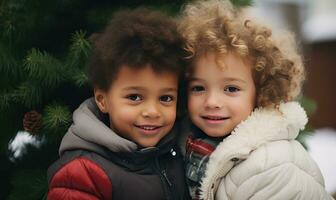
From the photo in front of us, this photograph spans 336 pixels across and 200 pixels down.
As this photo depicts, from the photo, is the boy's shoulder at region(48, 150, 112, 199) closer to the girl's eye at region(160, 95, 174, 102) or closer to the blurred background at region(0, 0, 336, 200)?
the blurred background at region(0, 0, 336, 200)

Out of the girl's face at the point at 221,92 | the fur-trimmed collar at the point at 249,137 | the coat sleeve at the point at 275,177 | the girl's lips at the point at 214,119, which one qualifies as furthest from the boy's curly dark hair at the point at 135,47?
the coat sleeve at the point at 275,177

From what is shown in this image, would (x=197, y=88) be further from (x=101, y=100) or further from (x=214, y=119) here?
(x=101, y=100)

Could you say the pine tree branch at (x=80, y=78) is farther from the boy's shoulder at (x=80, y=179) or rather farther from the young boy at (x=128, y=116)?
the boy's shoulder at (x=80, y=179)

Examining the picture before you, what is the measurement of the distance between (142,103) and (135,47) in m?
0.20

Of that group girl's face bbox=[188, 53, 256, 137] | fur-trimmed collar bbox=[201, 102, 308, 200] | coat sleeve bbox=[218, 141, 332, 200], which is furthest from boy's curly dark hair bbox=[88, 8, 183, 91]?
coat sleeve bbox=[218, 141, 332, 200]

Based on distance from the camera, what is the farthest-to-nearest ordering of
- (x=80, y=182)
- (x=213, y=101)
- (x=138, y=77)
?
1. (x=213, y=101)
2. (x=138, y=77)
3. (x=80, y=182)

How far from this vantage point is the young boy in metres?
1.81

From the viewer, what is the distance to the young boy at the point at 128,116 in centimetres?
181

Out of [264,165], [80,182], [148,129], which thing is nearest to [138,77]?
[148,129]

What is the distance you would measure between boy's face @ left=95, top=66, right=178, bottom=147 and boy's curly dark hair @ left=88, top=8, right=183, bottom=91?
3 cm

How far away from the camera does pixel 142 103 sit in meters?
1.88

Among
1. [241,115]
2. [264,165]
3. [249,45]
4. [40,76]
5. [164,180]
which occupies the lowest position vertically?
[164,180]

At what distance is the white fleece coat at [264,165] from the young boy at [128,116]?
0.19 metres

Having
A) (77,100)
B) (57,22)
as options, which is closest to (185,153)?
(77,100)
